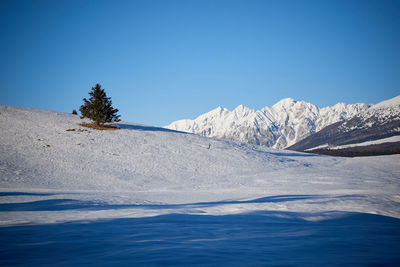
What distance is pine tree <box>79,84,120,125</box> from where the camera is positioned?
39.3 m

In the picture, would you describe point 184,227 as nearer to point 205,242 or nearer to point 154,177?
point 205,242

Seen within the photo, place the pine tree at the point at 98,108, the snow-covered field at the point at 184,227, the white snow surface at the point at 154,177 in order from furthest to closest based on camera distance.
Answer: the pine tree at the point at 98,108, the white snow surface at the point at 154,177, the snow-covered field at the point at 184,227

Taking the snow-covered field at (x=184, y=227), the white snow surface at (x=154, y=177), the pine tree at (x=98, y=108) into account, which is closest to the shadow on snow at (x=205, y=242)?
the snow-covered field at (x=184, y=227)

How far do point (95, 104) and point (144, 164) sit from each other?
15987 millimetres

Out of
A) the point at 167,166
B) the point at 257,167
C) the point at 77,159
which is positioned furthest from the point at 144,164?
the point at 257,167

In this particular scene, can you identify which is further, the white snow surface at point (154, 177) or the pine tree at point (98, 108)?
the pine tree at point (98, 108)

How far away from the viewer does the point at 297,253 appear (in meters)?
5.29

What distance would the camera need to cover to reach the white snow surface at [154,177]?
11.4 metres

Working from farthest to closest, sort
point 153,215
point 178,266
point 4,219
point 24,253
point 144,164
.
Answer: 1. point 144,164
2. point 153,215
3. point 4,219
4. point 24,253
5. point 178,266

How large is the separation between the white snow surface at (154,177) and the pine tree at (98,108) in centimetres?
285

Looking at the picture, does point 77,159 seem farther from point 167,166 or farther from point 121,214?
point 121,214

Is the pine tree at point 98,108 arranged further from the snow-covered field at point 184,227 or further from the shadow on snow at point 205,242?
the shadow on snow at point 205,242

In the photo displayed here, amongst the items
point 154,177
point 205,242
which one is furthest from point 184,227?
point 154,177

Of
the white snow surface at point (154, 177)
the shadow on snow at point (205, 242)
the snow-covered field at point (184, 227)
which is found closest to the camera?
the shadow on snow at point (205, 242)
